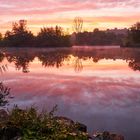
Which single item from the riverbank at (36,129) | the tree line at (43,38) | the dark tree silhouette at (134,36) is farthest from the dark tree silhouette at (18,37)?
the riverbank at (36,129)

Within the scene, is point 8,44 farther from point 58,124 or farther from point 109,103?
point 58,124

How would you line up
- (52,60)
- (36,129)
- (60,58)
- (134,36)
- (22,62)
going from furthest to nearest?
(134,36)
(60,58)
(52,60)
(22,62)
(36,129)

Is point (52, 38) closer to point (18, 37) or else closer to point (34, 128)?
point (18, 37)

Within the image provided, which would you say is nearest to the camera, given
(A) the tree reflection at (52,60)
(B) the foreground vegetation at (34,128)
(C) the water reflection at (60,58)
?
(B) the foreground vegetation at (34,128)

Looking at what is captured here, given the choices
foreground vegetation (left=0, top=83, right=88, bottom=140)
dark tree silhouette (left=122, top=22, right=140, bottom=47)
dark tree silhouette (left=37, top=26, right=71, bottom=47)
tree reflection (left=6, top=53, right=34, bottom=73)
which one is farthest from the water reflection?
dark tree silhouette (left=37, top=26, right=71, bottom=47)

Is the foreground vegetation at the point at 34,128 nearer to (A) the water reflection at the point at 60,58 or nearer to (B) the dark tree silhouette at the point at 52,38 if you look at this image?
(A) the water reflection at the point at 60,58

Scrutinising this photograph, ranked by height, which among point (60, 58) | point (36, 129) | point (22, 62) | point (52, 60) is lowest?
point (60, 58)

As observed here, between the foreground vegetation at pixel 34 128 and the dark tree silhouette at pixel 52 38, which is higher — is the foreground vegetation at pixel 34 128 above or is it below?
above

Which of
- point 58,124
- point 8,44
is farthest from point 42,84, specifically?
point 8,44

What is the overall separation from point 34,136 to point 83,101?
9457 mm

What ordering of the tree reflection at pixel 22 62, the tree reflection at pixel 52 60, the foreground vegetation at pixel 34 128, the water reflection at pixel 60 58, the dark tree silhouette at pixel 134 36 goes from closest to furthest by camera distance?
the foreground vegetation at pixel 34 128, the tree reflection at pixel 22 62, the water reflection at pixel 60 58, the tree reflection at pixel 52 60, the dark tree silhouette at pixel 134 36

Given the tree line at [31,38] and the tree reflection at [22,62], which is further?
the tree line at [31,38]

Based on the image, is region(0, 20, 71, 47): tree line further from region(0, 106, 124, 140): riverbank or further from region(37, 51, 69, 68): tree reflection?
region(0, 106, 124, 140): riverbank

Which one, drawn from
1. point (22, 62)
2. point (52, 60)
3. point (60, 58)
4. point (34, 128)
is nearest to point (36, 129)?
point (34, 128)
